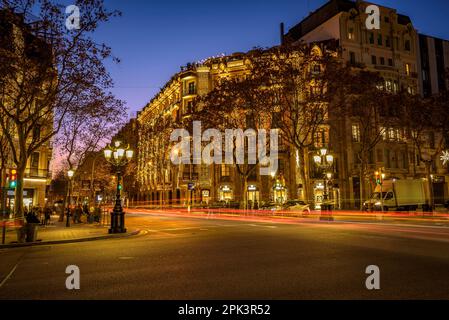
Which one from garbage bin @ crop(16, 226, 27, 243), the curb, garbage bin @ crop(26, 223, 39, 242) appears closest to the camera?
the curb

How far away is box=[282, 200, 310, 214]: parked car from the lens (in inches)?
1335

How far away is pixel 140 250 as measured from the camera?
12.0 m

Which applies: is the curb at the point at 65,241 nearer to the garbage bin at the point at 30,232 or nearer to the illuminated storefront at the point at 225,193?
the garbage bin at the point at 30,232

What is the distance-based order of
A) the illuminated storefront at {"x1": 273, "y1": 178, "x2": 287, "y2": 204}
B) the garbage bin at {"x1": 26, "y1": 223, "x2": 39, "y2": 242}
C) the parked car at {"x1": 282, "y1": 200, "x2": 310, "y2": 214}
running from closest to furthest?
the garbage bin at {"x1": 26, "y1": 223, "x2": 39, "y2": 242}, the parked car at {"x1": 282, "y1": 200, "x2": 310, "y2": 214}, the illuminated storefront at {"x1": 273, "y1": 178, "x2": 287, "y2": 204}

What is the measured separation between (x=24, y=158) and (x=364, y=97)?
29811mm

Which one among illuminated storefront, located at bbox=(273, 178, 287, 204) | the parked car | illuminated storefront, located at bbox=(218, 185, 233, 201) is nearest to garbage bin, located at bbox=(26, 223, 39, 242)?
the parked car

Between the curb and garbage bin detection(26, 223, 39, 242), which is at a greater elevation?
garbage bin detection(26, 223, 39, 242)

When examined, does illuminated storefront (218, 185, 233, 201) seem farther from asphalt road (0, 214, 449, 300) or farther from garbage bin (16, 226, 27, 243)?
asphalt road (0, 214, 449, 300)

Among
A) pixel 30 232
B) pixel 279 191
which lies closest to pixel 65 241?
pixel 30 232

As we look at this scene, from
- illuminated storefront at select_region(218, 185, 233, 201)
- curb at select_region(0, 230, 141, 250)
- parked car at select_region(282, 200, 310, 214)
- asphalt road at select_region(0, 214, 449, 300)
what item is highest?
illuminated storefront at select_region(218, 185, 233, 201)

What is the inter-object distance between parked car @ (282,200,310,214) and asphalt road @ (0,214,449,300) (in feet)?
70.2
